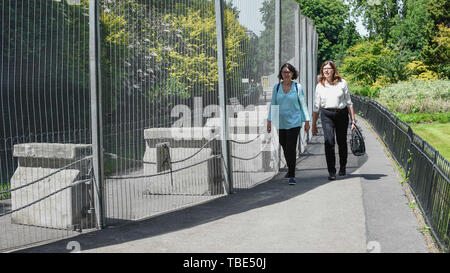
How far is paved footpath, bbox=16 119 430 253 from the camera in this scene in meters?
5.55

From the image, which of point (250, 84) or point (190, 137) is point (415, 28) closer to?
point (250, 84)

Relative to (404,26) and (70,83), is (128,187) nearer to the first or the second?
(70,83)

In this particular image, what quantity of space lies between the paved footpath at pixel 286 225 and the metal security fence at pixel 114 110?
0.49 m

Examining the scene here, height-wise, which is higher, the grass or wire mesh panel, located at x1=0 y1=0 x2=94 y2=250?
wire mesh panel, located at x1=0 y1=0 x2=94 y2=250

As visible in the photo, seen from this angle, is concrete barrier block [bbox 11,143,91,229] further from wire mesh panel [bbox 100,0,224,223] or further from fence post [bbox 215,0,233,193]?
fence post [bbox 215,0,233,193]

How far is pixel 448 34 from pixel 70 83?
53.0 m

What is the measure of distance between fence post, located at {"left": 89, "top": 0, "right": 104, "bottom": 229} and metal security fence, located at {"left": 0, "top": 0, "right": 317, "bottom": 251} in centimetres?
1

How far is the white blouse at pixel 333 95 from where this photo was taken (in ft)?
30.8

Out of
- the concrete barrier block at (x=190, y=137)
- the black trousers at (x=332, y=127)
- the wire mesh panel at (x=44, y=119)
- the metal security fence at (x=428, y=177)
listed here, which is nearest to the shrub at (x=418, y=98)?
the metal security fence at (x=428, y=177)

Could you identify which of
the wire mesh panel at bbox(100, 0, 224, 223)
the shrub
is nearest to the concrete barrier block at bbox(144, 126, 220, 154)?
the wire mesh panel at bbox(100, 0, 224, 223)

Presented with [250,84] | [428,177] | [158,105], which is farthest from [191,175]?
[428,177]

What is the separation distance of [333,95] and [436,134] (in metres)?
10.8

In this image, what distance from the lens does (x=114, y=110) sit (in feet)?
22.5

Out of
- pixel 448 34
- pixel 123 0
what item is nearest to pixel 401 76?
pixel 448 34
